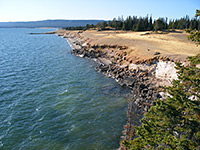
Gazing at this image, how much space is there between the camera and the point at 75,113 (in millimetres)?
29938

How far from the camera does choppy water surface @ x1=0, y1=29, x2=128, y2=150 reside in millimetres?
23422

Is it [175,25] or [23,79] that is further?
[175,25]

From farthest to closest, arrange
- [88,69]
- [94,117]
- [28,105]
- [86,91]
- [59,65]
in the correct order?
[59,65] → [88,69] → [86,91] → [28,105] → [94,117]

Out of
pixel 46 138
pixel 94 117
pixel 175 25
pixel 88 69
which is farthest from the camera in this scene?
pixel 175 25

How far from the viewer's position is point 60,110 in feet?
101

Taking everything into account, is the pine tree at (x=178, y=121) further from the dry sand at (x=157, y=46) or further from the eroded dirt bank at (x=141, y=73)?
the dry sand at (x=157, y=46)

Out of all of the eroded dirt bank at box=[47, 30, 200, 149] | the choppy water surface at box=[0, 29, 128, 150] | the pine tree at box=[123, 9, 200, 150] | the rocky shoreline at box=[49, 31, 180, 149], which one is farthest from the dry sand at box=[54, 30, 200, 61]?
the pine tree at box=[123, 9, 200, 150]

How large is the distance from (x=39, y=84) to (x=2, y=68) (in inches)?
891

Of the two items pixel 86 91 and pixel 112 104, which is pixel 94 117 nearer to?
pixel 112 104

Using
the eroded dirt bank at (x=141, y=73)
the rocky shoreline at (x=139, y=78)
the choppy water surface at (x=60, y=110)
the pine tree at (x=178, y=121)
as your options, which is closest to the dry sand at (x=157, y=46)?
the eroded dirt bank at (x=141, y=73)

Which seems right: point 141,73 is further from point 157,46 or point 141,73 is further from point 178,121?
point 178,121

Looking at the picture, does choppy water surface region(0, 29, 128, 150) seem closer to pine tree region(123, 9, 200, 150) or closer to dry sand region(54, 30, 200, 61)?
pine tree region(123, 9, 200, 150)

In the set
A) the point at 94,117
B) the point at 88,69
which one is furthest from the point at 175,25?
the point at 94,117

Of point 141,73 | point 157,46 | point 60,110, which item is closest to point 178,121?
point 60,110
